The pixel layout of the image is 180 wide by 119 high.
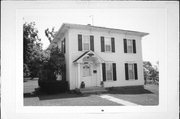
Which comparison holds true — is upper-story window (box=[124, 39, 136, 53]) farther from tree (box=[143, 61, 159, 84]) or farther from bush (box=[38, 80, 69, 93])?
bush (box=[38, 80, 69, 93])

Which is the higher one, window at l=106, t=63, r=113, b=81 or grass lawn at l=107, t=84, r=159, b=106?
window at l=106, t=63, r=113, b=81

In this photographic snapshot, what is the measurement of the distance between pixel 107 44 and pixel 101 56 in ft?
3.71

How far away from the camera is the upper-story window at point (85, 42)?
12.7 meters

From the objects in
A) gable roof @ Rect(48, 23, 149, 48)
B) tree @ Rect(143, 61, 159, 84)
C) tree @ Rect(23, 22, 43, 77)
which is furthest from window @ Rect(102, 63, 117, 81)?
tree @ Rect(143, 61, 159, 84)

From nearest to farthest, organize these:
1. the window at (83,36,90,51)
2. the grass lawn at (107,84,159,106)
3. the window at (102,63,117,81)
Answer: the grass lawn at (107,84,159,106) → the window at (83,36,90,51) → the window at (102,63,117,81)

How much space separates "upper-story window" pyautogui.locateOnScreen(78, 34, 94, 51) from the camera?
41.6ft

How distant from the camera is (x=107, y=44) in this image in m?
13.7

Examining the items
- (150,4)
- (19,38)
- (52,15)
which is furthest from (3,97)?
(150,4)

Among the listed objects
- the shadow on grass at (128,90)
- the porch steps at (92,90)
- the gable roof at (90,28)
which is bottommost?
the shadow on grass at (128,90)

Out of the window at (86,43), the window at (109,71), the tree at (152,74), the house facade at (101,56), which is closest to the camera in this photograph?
the house facade at (101,56)

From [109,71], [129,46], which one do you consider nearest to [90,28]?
[109,71]

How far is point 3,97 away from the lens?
24.7 ft

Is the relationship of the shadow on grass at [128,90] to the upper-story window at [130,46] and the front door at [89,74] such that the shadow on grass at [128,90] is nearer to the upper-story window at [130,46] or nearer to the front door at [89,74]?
the front door at [89,74]

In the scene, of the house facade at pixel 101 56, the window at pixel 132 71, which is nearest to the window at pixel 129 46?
the house facade at pixel 101 56
